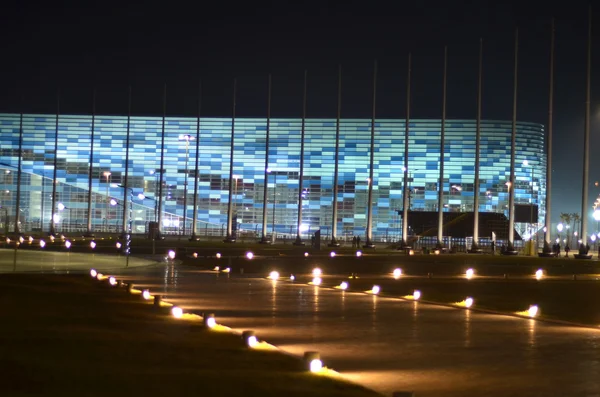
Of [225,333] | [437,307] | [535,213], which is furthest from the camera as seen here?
[535,213]

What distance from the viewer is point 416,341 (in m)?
18.5

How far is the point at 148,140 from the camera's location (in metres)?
144

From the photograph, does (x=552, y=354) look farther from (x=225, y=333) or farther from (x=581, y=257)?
(x=581, y=257)

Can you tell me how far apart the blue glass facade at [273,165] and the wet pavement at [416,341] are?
107920mm

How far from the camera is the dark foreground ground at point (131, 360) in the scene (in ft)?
39.6

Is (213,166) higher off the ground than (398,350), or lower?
higher

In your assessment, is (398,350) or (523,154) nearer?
(398,350)

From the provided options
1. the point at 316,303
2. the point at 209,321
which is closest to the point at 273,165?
the point at 316,303

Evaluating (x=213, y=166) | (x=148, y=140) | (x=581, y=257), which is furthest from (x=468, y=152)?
(x=581, y=257)

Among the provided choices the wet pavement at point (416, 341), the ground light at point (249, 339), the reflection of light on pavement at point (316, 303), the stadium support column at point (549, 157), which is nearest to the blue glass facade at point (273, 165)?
the stadium support column at point (549, 157)

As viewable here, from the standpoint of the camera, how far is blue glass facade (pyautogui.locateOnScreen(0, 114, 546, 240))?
13825 cm

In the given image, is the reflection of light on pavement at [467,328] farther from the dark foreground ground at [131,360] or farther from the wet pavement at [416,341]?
the dark foreground ground at [131,360]

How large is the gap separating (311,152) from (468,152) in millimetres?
24616

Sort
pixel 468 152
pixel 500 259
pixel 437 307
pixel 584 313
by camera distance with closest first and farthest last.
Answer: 1. pixel 584 313
2. pixel 437 307
3. pixel 500 259
4. pixel 468 152
